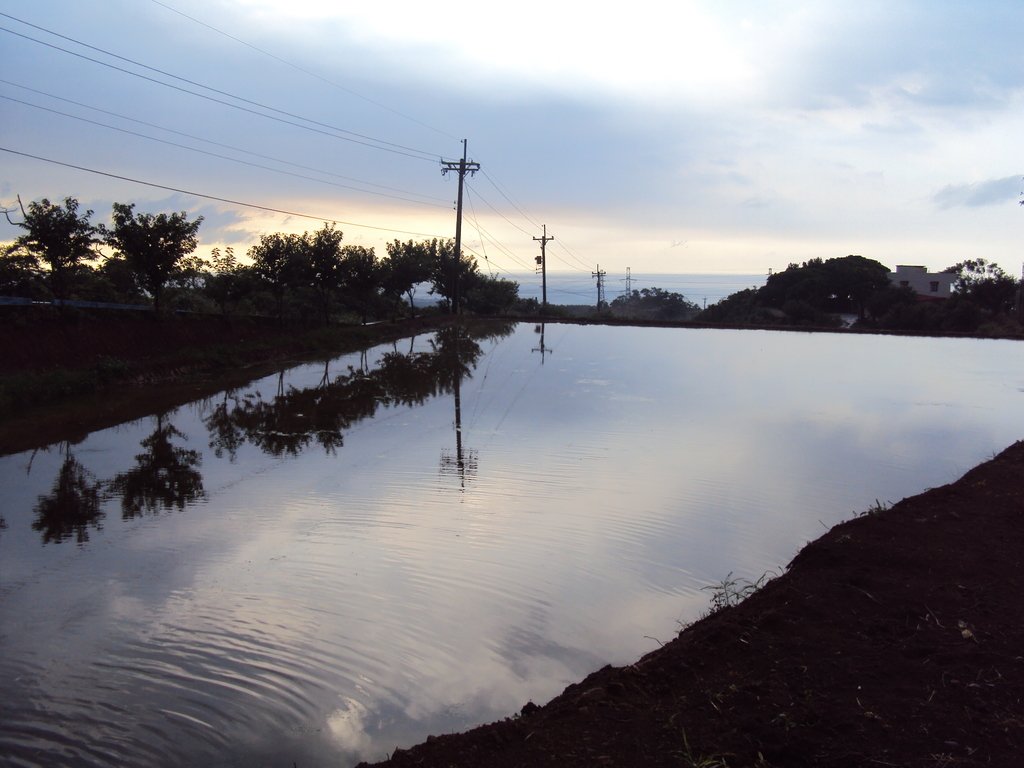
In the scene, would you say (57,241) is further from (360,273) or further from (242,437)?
(360,273)

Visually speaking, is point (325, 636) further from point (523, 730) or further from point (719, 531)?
point (719, 531)

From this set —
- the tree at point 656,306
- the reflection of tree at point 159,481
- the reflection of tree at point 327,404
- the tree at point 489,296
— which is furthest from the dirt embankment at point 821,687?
the tree at point 656,306

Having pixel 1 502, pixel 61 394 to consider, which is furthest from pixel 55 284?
pixel 1 502

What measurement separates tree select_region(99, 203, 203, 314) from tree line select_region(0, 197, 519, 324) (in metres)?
0.02

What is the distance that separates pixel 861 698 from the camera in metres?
3.50

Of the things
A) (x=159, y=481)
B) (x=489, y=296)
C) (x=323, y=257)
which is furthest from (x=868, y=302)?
(x=159, y=481)

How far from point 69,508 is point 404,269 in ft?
108

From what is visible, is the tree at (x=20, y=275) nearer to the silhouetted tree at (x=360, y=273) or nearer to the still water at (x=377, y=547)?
the still water at (x=377, y=547)

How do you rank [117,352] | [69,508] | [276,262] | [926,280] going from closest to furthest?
[69,508], [117,352], [276,262], [926,280]

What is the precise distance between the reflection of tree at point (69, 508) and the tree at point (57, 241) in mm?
9317

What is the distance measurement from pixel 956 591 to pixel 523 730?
308 centimetres

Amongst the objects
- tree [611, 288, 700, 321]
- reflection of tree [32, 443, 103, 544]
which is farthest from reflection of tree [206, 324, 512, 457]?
tree [611, 288, 700, 321]

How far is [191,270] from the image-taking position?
21.3m

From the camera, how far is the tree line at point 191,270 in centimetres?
1695
